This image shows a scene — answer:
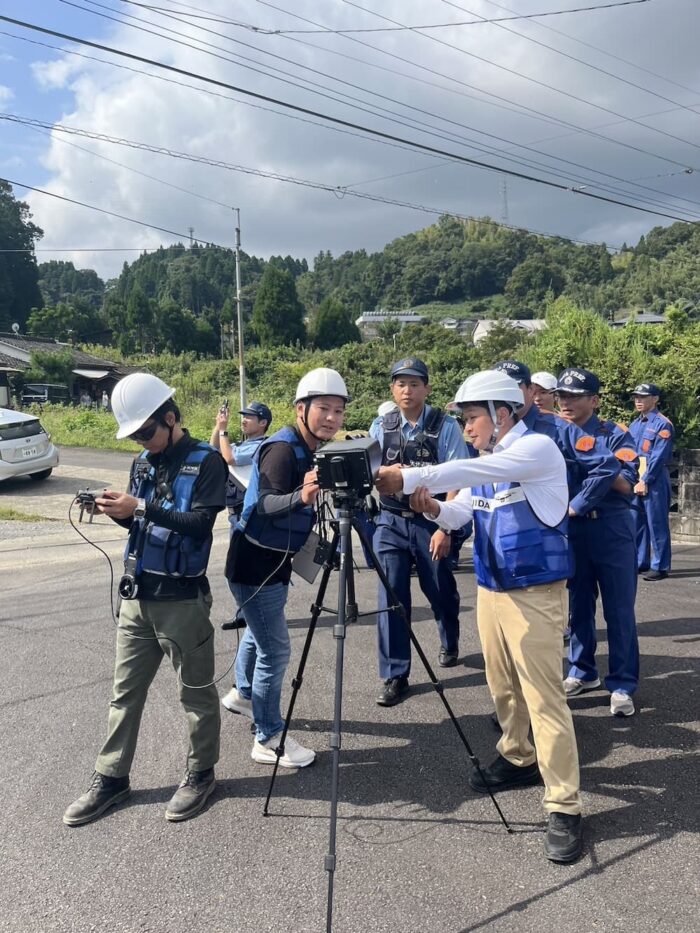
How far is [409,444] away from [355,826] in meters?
2.39

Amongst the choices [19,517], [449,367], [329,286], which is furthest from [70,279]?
[19,517]

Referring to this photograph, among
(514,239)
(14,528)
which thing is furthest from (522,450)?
(514,239)

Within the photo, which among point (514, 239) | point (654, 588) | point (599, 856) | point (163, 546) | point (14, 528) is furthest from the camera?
point (514, 239)

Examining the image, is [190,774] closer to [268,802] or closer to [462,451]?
[268,802]

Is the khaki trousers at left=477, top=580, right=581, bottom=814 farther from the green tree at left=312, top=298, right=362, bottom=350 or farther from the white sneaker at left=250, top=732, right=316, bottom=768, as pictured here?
the green tree at left=312, top=298, right=362, bottom=350

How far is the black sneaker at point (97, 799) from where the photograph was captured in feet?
10.3

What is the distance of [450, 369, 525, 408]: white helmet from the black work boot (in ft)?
7.16

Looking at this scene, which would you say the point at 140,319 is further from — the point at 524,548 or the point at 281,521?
the point at 524,548

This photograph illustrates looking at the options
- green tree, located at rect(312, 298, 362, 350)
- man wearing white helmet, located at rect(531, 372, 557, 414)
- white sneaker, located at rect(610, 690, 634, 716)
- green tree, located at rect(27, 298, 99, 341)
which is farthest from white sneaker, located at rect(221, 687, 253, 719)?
green tree, located at rect(27, 298, 99, 341)

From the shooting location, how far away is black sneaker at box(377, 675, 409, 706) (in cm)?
434

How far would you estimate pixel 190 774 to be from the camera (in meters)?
3.29

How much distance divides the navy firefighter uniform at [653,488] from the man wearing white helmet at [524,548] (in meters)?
4.85

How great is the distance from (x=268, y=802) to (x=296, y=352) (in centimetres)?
4518

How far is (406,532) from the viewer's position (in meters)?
4.49
